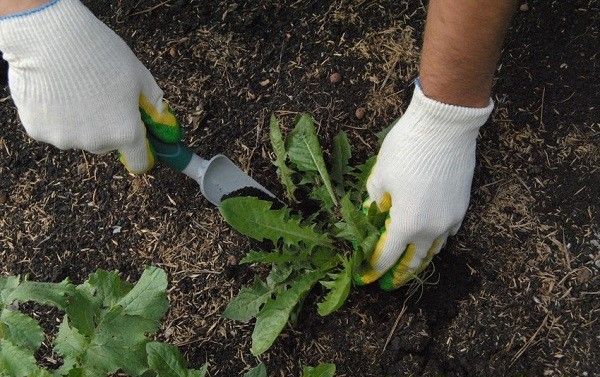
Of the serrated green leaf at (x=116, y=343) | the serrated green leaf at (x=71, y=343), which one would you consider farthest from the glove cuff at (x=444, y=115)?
the serrated green leaf at (x=71, y=343)

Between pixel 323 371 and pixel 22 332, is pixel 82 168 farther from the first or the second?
pixel 323 371

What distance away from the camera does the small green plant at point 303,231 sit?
171 cm

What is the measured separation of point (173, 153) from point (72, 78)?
34 cm

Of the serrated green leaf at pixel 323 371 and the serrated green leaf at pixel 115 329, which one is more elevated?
the serrated green leaf at pixel 115 329

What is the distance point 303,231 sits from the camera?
1.75 meters

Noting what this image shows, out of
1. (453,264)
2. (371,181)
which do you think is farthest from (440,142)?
(453,264)

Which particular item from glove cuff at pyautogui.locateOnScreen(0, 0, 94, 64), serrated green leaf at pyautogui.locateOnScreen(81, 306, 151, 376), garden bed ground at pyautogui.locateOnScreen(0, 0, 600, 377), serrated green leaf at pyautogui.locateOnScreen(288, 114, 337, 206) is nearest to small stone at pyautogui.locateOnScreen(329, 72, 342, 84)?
garden bed ground at pyautogui.locateOnScreen(0, 0, 600, 377)

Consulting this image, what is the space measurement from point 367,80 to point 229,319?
0.74 m

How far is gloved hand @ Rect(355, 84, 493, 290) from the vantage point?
1.61 metres

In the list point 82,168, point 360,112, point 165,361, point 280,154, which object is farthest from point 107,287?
point 360,112

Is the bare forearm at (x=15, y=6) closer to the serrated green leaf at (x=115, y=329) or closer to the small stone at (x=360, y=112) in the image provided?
the serrated green leaf at (x=115, y=329)

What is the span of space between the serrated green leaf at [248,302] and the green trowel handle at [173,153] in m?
0.35

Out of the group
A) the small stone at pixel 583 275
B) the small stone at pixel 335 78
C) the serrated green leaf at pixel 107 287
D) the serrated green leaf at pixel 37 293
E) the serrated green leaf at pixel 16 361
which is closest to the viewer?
the serrated green leaf at pixel 16 361

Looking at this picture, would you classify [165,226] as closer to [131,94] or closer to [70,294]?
[131,94]
